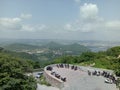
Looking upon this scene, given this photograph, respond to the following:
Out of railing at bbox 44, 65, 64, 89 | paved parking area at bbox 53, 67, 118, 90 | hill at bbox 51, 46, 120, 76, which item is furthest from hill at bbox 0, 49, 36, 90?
hill at bbox 51, 46, 120, 76

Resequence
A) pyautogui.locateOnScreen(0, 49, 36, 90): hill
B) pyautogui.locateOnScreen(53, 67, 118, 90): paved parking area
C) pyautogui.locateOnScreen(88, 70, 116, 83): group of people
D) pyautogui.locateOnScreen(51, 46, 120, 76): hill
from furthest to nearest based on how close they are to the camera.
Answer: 1. pyautogui.locateOnScreen(51, 46, 120, 76): hill
2. pyautogui.locateOnScreen(88, 70, 116, 83): group of people
3. pyautogui.locateOnScreen(53, 67, 118, 90): paved parking area
4. pyautogui.locateOnScreen(0, 49, 36, 90): hill

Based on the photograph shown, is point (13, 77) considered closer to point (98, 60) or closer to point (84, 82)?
point (84, 82)

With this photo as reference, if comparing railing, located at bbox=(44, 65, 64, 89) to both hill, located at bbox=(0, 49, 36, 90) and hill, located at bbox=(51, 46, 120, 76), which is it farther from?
hill, located at bbox=(51, 46, 120, 76)

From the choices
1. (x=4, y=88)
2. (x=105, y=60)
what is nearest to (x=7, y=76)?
(x=4, y=88)

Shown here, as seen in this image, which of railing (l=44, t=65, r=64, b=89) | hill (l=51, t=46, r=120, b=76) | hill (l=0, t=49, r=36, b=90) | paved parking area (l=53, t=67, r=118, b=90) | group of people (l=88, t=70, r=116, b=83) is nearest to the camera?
hill (l=0, t=49, r=36, b=90)

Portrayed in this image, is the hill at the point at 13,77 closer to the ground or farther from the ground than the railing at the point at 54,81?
farther from the ground

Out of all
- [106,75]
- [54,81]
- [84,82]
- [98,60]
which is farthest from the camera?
[98,60]

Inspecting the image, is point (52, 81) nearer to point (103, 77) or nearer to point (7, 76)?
point (103, 77)

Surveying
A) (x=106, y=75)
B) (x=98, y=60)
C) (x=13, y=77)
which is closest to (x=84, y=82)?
(x=106, y=75)

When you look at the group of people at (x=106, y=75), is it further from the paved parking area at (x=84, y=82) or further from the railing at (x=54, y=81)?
the railing at (x=54, y=81)

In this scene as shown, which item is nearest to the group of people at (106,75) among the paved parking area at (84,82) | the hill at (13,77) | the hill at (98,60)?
the paved parking area at (84,82)

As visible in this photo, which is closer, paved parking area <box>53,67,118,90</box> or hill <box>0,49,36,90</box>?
hill <box>0,49,36,90</box>

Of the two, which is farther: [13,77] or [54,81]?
[54,81]
